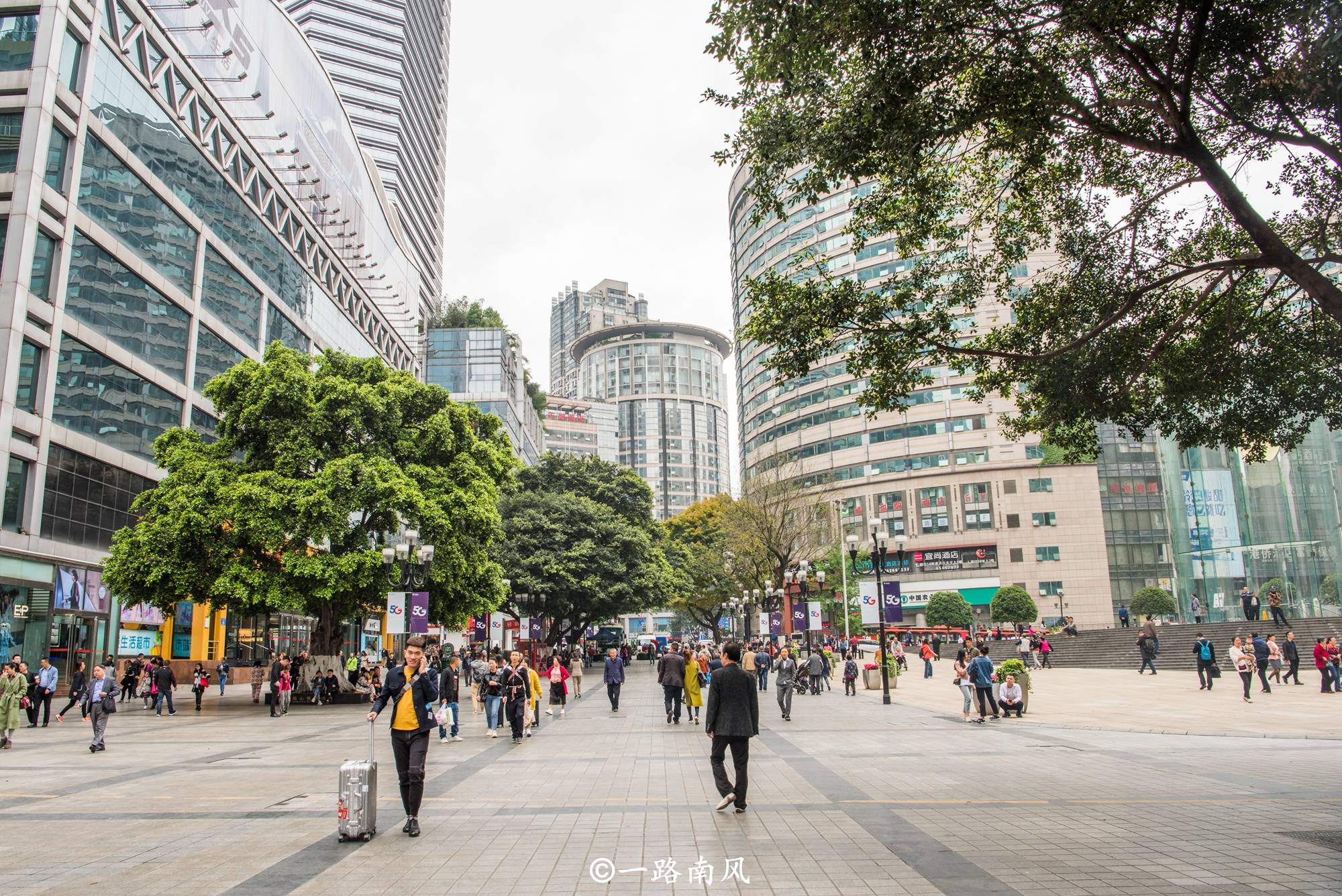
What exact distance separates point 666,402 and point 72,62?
158 m

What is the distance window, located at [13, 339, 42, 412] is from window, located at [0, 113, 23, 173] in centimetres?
562

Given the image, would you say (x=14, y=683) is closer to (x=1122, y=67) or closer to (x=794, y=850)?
(x=794, y=850)

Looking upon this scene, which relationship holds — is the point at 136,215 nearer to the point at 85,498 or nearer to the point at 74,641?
the point at 85,498

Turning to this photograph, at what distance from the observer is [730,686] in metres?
9.54

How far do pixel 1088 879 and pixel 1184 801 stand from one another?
404cm

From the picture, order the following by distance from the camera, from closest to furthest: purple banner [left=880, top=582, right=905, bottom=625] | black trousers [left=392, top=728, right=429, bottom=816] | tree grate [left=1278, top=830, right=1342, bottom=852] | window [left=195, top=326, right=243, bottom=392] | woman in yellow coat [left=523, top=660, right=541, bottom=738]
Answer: tree grate [left=1278, top=830, right=1342, bottom=852] → black trousers [left=392, top=728, right=429, bottom=816] → woman in yellow coat [left=523, top=660, right=541, bottom=738] → purple banner [left=880, top=582, right=905, bottom=625] → window [left=195, top=326, right=243, bottom=392]

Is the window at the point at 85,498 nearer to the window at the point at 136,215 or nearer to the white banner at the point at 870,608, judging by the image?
the window at the point at 136,215

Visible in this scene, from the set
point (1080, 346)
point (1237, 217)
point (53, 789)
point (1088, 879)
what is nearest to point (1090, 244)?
point (1080, 346)

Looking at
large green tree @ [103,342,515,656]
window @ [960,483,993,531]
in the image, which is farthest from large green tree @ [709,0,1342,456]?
window @ [960,483,993,531]

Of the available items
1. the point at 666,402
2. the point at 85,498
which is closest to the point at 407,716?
the point at 85,498

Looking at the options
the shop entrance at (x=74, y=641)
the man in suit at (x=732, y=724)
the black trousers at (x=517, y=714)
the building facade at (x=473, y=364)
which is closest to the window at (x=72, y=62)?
the shop entrance at (x=74, y=641)

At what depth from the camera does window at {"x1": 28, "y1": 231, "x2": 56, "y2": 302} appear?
28344mm

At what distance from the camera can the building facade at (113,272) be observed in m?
28.2

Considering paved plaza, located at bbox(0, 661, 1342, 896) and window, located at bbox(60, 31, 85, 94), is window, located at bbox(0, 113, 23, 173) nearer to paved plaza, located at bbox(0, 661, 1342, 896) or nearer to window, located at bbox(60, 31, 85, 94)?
window, located at bbox(60, 31, 85, 94)
